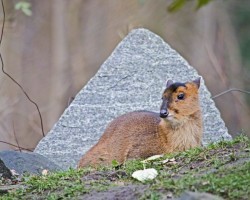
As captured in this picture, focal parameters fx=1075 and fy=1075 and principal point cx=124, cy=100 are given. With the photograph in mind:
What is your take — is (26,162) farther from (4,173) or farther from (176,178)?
(176,178)

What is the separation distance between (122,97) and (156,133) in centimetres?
99

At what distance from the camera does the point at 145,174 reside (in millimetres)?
5668

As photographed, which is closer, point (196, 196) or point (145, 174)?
point (196, 196)

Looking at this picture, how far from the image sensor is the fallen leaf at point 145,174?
220 inches

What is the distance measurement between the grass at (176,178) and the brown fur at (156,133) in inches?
62.2

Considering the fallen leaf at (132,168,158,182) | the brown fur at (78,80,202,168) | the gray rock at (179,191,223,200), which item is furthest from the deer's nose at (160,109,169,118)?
the gray rock at (179,191,223,200)

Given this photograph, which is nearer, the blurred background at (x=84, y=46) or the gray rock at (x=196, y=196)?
the gray rock at (x=196, y=196)

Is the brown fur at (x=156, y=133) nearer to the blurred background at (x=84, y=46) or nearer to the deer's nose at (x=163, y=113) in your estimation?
the deer's nose at (x=163, y=113)

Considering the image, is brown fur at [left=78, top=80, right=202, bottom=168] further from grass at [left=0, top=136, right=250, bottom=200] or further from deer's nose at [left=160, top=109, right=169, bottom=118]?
grass at [left=0, top=136, right=250, bottom=200]

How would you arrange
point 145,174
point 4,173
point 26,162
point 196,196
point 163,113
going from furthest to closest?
point 163,113 < point 26,162 < point 4,173 < point 145,174 < point 196,196

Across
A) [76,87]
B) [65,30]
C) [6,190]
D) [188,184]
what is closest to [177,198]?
[188,184]

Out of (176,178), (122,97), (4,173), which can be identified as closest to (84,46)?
(122,97)

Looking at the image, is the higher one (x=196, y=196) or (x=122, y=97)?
(x=122, y=97)

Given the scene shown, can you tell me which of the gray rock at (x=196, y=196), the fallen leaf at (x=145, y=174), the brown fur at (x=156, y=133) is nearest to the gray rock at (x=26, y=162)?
the brown fur at (x=156, y=133)
